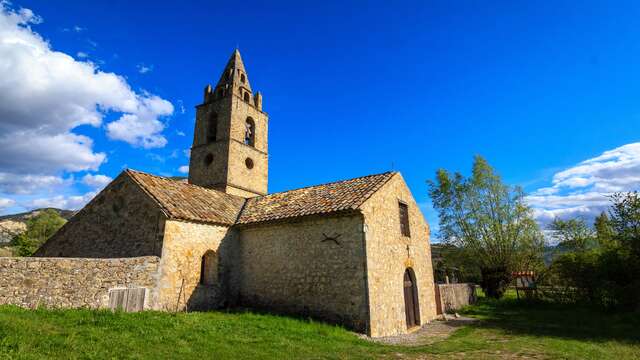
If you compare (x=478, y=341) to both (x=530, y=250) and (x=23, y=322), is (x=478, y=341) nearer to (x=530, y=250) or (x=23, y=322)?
(x=23, y=322)

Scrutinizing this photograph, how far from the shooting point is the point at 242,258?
15773 mm

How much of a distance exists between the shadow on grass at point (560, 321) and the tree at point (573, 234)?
10.5m

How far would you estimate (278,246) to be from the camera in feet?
48.1

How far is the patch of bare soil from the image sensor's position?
11312 millimetres

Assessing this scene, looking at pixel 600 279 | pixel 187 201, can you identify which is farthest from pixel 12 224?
pixel 600 279

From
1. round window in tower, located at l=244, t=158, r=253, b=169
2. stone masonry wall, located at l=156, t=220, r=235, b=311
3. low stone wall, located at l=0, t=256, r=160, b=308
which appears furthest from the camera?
round window in tower, located at l=244, t=158, r=253, b=169

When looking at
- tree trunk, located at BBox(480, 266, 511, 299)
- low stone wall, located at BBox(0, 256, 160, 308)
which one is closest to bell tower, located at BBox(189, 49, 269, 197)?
low stone wall, located at BBox(0, 256, 160, 308)

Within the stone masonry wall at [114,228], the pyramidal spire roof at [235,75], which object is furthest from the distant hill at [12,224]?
the stone masonry wall at [114,228]

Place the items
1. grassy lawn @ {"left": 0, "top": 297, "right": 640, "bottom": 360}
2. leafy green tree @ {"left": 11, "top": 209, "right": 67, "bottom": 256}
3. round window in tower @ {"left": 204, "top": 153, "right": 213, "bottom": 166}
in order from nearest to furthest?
grassy lawn @ {"left": 0, "top": 297, "right": 640, "bottom": 360} < round window in tower @ {"left": 204, "top": 153, "right": 213, "bottom": 166} < leafy green tree @ {"left": 11, "top": 209, "right": 67, "bottom": 256}

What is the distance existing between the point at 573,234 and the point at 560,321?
59.5ft

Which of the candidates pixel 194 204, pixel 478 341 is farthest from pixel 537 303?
pixel 194 204

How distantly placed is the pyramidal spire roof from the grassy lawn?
63.8ft

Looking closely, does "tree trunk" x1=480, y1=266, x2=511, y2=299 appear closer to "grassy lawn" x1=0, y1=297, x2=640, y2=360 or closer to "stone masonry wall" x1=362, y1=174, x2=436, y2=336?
"stone masonry wall" x1=362, y1=174, x2=436, y2=336

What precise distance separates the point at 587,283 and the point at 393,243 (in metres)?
13.3
